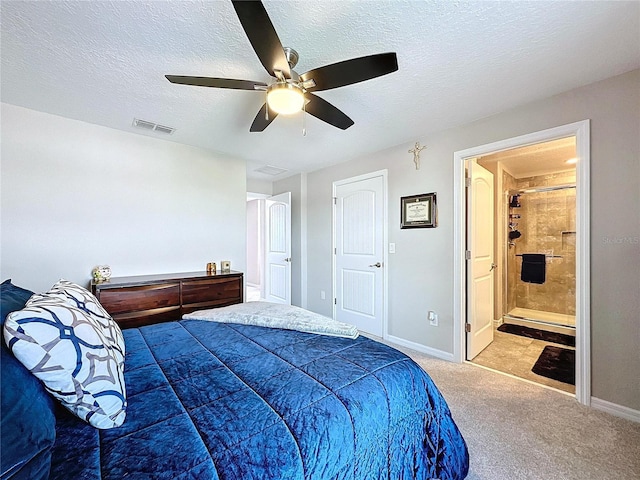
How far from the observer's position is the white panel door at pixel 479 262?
2.82 meters

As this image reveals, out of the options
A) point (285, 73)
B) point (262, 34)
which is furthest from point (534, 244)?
point (262, 34)

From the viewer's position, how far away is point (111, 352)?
1.03 metres

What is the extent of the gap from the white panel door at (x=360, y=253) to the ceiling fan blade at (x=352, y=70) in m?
2.04

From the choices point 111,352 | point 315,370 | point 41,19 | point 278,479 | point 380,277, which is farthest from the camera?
point 380,277

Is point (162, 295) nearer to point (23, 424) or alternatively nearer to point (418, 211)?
point (23, 424)

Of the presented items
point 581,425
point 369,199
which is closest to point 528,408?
point 581,425

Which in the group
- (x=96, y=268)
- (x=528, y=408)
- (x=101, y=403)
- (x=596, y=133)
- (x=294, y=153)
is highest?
(x=294, y=153)

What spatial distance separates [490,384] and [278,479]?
2302 mm

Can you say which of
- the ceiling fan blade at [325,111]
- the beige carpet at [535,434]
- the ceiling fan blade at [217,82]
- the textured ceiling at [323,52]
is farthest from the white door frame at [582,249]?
the ceiling fan blade at [217,82]

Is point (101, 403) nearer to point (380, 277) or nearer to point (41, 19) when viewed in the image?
point (41, 19)

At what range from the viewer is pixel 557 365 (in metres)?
2.72

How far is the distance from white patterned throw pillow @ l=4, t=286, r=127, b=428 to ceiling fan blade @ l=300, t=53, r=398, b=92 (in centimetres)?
154

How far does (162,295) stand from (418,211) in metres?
2.84

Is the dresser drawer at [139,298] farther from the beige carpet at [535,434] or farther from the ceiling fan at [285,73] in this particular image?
the beige carpet at [535,434]
